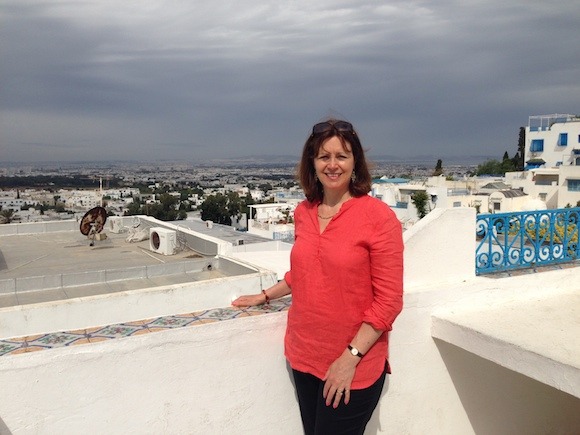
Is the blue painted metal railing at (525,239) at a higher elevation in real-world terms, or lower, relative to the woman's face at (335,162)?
lower

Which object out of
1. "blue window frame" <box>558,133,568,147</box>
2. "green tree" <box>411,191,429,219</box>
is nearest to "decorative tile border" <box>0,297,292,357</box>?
"green tree" <box>411,191,429,219</box>

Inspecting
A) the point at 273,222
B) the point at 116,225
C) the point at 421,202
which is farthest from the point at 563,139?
the point at 116,225

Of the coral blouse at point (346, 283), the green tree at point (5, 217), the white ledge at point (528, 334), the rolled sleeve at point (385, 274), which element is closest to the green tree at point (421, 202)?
the green tree at point (5, 217)

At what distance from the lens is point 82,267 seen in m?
7.58

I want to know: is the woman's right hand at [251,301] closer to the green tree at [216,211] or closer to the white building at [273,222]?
the white building at [273,222]

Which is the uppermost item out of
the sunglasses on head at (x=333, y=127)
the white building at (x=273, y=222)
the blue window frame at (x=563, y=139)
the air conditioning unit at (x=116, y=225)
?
the blue window frame at (x=563, y=139)

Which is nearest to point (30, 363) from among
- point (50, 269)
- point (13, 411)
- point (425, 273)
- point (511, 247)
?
point (13, 411)

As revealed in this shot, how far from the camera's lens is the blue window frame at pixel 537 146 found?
1738 inches

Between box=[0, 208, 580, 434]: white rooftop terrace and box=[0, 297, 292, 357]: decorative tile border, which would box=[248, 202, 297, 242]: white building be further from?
box=[0, 297, 292, 357]: decorative tile border

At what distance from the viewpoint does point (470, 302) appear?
12.0 feet

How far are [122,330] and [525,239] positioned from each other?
293 cm

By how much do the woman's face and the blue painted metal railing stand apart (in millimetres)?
1814

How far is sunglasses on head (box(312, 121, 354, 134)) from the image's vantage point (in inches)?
94.7

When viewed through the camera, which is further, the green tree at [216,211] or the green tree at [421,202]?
the green tree at [216,211]
